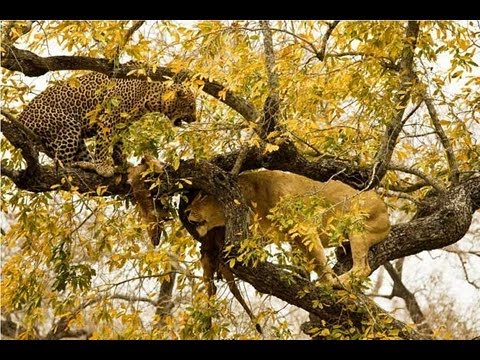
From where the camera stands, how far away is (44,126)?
927cm

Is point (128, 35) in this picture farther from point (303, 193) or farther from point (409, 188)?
point (409, 188)

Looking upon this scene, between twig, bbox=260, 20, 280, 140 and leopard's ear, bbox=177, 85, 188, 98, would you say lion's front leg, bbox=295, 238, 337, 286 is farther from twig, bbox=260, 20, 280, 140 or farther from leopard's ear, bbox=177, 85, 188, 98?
leopard's ear, bbox=177, 85, 188, 98

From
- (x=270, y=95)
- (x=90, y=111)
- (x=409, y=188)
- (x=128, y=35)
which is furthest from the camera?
(x=409, y=188)

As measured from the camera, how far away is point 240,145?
28.3 feet

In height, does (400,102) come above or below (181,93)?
below

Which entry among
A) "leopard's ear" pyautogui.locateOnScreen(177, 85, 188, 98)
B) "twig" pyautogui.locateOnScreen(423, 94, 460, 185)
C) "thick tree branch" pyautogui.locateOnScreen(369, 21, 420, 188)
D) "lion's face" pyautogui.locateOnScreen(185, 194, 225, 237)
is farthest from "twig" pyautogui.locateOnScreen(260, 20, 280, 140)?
"twig" pyautogui.locateOnScreen(423, 94, 460, 185)

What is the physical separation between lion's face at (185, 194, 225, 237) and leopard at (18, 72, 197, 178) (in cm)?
68

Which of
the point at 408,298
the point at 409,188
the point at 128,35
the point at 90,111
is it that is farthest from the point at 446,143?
the point at 408,298

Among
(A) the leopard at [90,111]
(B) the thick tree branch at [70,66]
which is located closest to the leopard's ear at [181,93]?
(A) the leopard at [90,111]

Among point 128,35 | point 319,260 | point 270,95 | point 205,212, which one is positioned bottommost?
point 319,260

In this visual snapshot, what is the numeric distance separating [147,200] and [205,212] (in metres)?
0.50

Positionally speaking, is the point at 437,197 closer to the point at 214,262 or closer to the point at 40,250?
the point at 214,262

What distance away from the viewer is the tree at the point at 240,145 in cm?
804

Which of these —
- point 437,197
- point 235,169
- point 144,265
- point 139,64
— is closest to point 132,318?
point 144,265
